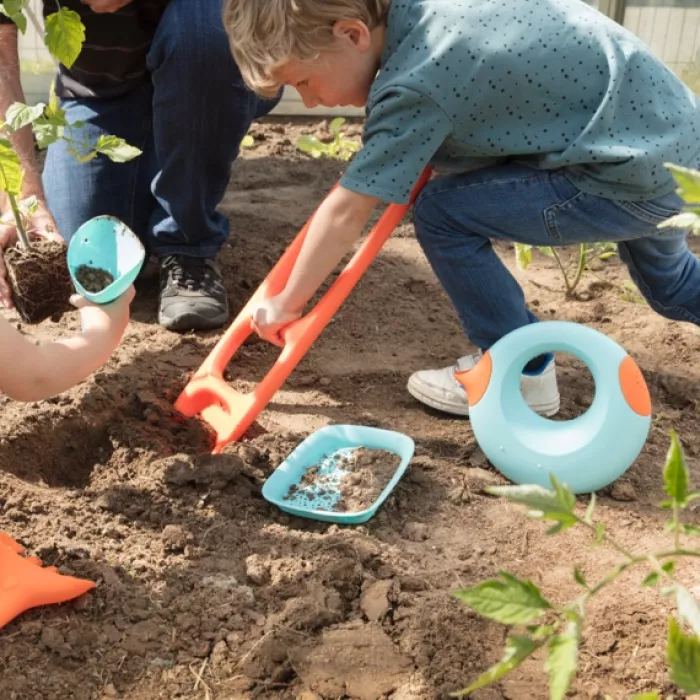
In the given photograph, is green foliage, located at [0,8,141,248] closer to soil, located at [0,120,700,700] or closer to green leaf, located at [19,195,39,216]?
green leaf, located at [19,195,39,216]

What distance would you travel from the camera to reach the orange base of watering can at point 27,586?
4.48 feet

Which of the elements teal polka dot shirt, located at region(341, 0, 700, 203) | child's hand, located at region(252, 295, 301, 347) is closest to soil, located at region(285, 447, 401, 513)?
child's hand, located at region(252, 295, 301, 347)

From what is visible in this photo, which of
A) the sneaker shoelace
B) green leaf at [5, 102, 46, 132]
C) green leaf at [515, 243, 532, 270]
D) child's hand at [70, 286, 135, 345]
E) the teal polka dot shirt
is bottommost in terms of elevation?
the sneaker shoelace

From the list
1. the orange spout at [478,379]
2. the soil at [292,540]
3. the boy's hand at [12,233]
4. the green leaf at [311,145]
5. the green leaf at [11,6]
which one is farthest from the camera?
the green leaf at [311,145]

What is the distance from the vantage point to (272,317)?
1.93 meters

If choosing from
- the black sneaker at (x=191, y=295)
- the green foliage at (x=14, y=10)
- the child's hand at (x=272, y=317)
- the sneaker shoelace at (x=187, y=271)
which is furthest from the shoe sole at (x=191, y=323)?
the green foliage at (x=14, y=10)

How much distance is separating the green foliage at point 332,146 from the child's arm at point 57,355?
6.28 ft

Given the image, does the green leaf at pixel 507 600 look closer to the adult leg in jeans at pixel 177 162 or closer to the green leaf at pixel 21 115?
the green leaf at pixel 21 115

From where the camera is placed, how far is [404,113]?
5.70 feet

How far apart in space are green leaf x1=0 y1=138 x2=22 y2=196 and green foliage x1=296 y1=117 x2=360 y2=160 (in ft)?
5.95

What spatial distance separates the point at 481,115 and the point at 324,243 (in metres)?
0.38

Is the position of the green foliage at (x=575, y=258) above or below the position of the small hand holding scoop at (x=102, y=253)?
below

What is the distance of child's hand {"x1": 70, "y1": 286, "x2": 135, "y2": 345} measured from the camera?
1.62 metres

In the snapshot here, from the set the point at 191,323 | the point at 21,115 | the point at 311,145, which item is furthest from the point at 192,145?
the point at 311,145
